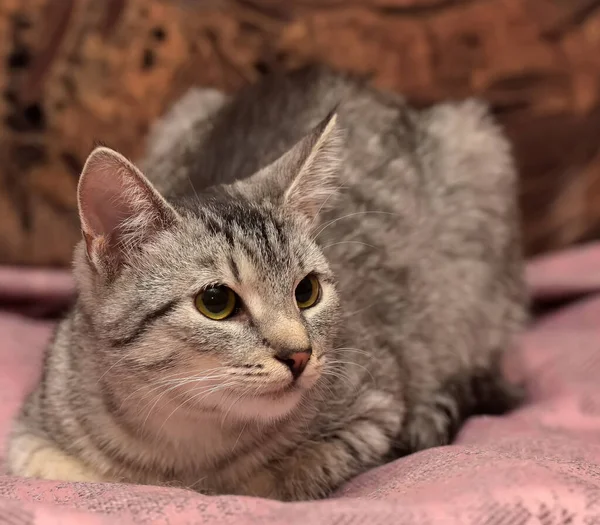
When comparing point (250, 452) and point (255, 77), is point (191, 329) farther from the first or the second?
point (255, 77)

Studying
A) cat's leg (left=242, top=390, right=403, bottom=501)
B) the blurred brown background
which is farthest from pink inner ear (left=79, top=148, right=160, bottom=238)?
the blurred brown background

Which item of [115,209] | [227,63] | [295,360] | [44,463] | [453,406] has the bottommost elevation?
[44,463]

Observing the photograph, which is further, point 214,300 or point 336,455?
point 336,455

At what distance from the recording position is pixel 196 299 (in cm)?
116

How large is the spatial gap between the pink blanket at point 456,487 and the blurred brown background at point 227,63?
63 centimetres

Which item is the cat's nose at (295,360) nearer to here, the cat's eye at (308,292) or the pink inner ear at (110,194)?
the cat's eye at (308,292)

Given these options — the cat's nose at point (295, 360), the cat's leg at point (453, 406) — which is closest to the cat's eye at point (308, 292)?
the cat's nose at point (295, 360)

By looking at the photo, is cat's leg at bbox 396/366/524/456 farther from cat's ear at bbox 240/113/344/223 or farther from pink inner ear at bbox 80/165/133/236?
pink inner ear at bbox 80/165/133/236

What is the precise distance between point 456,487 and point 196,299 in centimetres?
50

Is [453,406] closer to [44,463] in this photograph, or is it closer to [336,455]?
[336,455]

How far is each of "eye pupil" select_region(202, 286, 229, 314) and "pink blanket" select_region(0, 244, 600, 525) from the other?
29 cm

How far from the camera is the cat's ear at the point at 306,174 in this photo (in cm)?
132

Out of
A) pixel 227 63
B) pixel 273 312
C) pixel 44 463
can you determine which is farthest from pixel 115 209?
pixel 227 63

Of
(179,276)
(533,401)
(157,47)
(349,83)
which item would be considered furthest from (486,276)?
(157,47)
